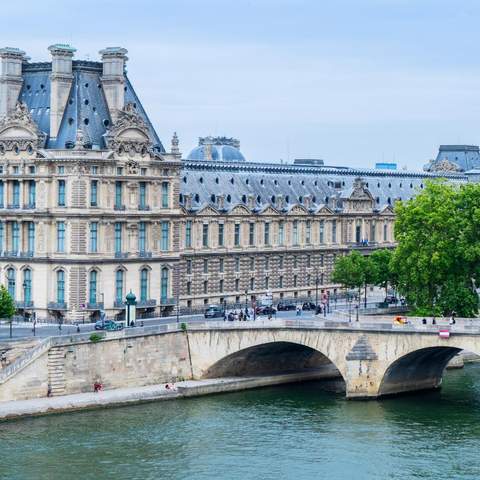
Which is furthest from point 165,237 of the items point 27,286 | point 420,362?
point 420,362

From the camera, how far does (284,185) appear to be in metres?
158

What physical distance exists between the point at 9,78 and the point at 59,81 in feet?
14.0

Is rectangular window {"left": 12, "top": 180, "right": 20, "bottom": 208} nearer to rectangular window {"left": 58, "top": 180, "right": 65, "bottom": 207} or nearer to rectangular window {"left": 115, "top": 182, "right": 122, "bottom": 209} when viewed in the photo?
rectangular window {"left": 58, "top": 180, "right": 65, "bottom": 207}

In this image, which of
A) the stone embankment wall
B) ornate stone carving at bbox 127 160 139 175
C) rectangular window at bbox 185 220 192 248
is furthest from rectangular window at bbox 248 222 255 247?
the stone embankment wall

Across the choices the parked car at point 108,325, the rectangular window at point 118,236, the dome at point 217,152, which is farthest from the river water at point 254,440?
the dome at point 217,152

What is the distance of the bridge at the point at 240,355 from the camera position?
11006cm

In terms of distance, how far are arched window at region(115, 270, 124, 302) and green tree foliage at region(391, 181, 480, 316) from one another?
2185cm

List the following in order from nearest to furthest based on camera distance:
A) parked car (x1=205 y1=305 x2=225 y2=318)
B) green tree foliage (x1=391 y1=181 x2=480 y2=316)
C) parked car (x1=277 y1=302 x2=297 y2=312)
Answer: green tree foliage (x1=391 y1=181 x2=480 y2=316) → parked car (x1=205 y1=305 x2=225 y2=318) → parked car (x1=277 y1=302 x2=297 y2=312)

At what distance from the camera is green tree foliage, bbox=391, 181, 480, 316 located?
5153 inches

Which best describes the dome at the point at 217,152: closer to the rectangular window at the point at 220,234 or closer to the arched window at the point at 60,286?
the rectangular window at the point at 220,234

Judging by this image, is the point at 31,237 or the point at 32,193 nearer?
the point at 32,193

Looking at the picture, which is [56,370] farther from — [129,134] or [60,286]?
[129,134]

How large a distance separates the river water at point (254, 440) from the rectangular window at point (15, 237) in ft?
75.3

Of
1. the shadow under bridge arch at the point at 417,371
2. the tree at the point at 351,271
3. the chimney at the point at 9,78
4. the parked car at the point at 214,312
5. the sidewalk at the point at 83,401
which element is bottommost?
the sidewalk at the point at 83,401
